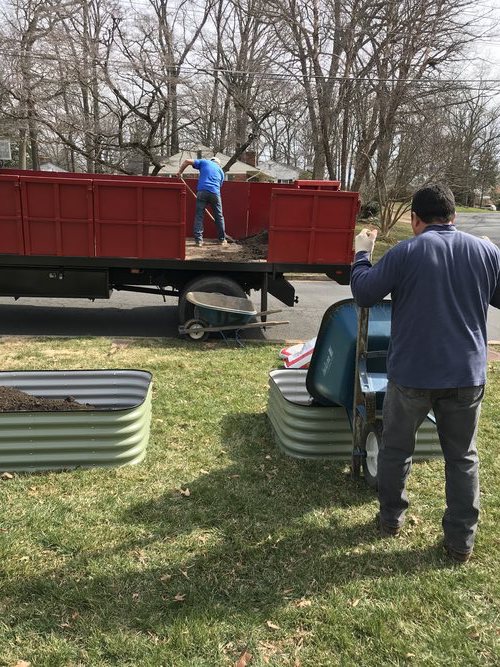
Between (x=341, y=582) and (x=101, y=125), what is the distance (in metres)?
25.4

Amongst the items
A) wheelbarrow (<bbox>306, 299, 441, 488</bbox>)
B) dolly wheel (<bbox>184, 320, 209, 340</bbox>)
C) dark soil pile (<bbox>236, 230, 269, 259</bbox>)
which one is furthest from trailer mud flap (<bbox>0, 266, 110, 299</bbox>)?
wheelbarrow (<bbox>306, 299, 441, 488</bbox>)

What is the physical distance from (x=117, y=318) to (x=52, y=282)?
1515 millimetres

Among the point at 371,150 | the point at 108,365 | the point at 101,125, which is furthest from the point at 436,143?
the point at 108,365

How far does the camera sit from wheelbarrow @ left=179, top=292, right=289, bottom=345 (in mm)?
6945

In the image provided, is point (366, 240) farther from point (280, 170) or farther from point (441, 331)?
point (280, 170)

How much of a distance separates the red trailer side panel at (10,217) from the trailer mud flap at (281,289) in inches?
130

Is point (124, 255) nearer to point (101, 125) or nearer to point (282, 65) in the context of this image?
point (282, 65)

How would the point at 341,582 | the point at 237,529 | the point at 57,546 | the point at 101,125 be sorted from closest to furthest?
the point at 341,582 < the point at 57,546 < the point at 237,529 < the point at 101,125

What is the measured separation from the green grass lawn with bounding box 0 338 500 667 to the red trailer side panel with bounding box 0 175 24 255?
4036 millimetres

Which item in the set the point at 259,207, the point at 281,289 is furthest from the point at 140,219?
the point at 259,207

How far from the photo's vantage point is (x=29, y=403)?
3.89 m

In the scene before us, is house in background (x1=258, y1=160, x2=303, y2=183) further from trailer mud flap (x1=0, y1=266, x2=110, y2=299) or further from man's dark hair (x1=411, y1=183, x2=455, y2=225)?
man's dark hair (x1=411, y1=183, x2=455, y2=225)

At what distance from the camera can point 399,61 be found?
1931 cm

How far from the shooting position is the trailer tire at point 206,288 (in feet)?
23.5
